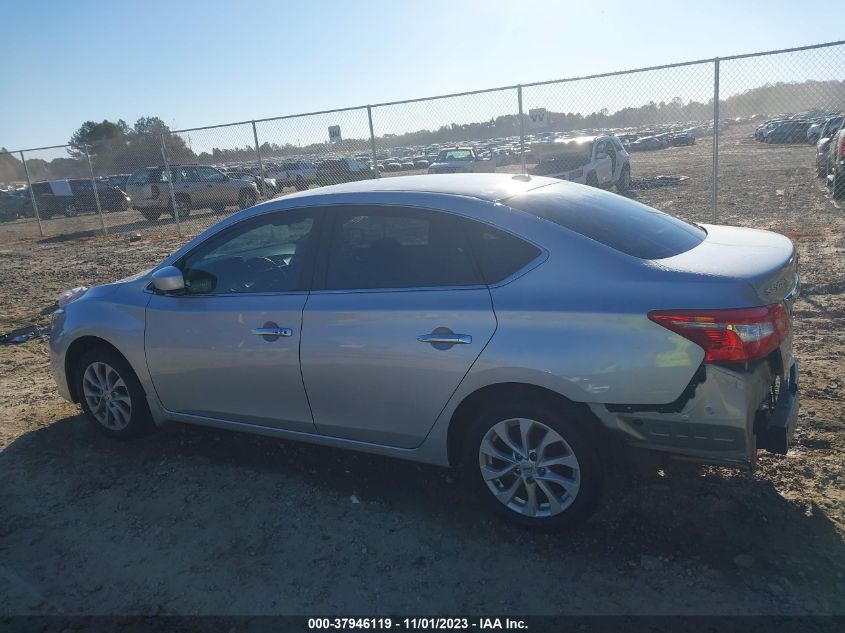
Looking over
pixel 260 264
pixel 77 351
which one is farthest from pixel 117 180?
pixel 260 264

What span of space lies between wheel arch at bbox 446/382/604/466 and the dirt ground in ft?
1.10

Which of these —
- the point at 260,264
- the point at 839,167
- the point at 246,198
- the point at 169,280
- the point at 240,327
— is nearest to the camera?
the point at 240,327

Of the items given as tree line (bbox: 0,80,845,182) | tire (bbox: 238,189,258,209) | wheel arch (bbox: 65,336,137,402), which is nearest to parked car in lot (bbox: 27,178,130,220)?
tire (bbox: 238,189,258,209)

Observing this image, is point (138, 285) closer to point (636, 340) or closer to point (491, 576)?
point (491, 576)

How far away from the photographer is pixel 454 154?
2277 centimetres

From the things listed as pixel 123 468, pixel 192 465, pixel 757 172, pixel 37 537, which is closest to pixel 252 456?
pixel 192 465

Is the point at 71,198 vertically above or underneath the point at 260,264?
underneath

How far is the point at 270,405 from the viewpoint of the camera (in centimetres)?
386

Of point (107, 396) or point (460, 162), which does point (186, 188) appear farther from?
point (107, 396)

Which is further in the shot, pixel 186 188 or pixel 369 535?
pixel 186 188

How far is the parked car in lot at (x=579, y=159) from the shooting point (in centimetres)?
1639

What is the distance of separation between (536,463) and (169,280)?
236 cm

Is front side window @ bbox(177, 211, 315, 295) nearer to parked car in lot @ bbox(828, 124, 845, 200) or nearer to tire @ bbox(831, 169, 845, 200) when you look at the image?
parked car in lot @ bbox(828, 124, 845, 200)

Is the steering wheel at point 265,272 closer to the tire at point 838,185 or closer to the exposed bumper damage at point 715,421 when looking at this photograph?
the exposed bumper damage at point 715,421
